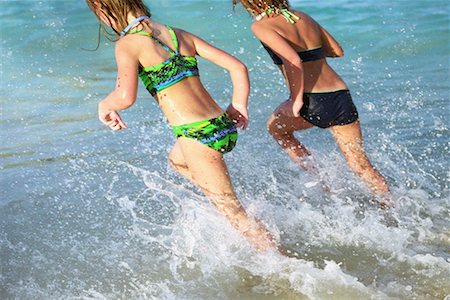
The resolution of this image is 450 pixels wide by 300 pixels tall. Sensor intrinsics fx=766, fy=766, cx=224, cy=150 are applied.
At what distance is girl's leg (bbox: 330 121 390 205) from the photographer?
4863 mm

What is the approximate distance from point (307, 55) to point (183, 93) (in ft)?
3.30

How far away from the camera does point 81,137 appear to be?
671 cm

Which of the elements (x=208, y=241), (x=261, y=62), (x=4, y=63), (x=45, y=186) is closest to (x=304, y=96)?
(x=208, y=241)

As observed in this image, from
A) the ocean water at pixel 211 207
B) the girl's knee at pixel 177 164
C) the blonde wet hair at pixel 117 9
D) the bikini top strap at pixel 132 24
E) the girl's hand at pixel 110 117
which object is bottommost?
the ocean water at pixel 211 207

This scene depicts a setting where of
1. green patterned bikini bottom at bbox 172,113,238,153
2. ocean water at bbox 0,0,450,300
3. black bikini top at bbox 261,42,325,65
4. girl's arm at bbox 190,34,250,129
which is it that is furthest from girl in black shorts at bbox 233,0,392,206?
green patterned bikini bottom at bbox 172,113,238,153

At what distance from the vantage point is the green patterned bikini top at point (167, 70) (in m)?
3.95

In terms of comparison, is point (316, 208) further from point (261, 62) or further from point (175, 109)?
point (261, 62)

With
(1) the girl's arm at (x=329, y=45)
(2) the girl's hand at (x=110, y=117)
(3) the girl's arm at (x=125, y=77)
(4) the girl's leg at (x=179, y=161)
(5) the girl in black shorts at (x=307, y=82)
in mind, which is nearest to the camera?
(3) the girl's arm at (x=125, y=77)

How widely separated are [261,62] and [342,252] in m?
5.75

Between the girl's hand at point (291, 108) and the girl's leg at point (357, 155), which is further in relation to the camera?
the girl's leg at point (357, 155)

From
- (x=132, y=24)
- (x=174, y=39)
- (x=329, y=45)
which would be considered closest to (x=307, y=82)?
(x=329, y=45)

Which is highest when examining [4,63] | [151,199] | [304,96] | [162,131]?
[304,96]

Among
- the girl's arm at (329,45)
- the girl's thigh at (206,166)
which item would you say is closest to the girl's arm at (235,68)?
the girl's thigh at (206,166)

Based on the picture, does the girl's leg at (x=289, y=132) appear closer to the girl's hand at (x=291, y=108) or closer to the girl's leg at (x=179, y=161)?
the girl's hand at (x=291, y=108)
